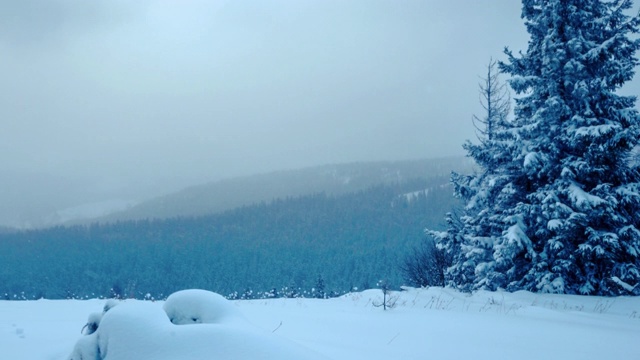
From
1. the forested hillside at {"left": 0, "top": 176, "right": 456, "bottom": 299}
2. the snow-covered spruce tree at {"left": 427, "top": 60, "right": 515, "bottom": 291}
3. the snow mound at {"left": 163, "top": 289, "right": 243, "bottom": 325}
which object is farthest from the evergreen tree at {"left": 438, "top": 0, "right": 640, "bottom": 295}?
the forested hillside at {"left": 0, "top": 176, "right": 456, "bottom": 299}

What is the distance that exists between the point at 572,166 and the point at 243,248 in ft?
326

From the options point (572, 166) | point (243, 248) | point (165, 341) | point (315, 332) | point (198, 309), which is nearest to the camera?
point (165, 341)

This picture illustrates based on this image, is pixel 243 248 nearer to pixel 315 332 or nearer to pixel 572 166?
pixel 572 166

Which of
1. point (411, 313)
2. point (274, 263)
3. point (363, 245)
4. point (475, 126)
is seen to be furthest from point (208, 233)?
point (411, 313)

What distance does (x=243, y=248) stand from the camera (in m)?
105

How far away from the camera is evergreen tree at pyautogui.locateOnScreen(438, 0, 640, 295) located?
10180 millimetres

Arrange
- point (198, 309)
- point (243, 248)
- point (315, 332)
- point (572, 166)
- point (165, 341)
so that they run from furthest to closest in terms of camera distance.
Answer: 1. point (243, 248)
2. point (572, 166)
3. point (315, 332)
4. point (198, 309)
5. point (165, 341)

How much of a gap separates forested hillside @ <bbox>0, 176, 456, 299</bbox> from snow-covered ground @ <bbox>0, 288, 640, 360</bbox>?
42996 mm

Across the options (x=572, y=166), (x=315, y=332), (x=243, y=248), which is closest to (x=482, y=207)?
(x=572, y=166)

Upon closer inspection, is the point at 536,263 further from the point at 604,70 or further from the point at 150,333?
the point at 150,333

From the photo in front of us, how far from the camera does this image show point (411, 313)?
22.0 feet

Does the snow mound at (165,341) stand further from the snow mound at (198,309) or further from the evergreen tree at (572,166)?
the evergreen tree at (572,166)

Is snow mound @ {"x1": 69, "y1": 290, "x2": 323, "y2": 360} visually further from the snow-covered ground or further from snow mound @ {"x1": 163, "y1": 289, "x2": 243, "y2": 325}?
snow mound @ {"x1": 163, "y1": 289, "x2": 243, "y2": 325}

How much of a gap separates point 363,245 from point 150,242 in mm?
60794
